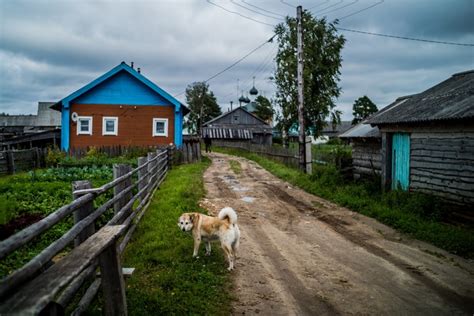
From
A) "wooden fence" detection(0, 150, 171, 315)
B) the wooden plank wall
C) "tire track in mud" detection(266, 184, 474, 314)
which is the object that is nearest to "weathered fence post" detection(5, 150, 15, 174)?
"tire track in mud" detection(266, 184, 474, 314)

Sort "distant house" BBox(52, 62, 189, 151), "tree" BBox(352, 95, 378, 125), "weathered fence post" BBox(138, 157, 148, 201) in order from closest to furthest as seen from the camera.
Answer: "weathered fence post" BBox(138, 157, 148, 201)
"distant house" BBox(52, 62, 189, 151)
"tree" BBox(352, 95, 378, 125)

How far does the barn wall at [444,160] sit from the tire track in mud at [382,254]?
2.93 metres

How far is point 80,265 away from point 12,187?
35.0 feet

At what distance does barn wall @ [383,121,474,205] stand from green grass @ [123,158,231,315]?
6.61 meters

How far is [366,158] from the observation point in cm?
1438

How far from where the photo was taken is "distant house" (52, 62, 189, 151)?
2405 cm

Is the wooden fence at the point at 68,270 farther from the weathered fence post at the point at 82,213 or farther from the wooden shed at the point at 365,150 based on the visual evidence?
the wooden shed at the point at 365,150

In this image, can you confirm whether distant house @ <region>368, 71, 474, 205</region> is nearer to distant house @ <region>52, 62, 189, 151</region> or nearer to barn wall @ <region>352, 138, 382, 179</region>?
barn wall @ <region>352, 138, 382, 179</region>

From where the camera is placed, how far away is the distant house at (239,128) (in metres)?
51.2

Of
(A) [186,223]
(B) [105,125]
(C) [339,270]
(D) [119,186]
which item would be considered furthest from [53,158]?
(C) [339,270]

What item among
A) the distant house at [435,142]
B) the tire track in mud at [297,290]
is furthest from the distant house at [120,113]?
the tire track in mud at [297,290]

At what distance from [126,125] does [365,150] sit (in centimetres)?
1651

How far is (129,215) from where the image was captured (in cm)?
784

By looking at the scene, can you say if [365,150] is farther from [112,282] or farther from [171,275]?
[112,282]
